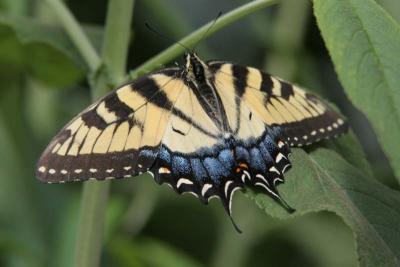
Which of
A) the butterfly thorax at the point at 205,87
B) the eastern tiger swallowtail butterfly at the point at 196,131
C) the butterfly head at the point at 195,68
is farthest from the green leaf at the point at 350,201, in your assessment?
the butterfly head at the point at 195,68

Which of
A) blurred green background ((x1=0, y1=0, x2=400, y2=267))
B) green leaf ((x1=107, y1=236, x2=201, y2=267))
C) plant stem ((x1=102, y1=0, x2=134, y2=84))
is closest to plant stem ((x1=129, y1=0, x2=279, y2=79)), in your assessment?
plant stem ((x1=102, y1=0, x2=134, y2=84))

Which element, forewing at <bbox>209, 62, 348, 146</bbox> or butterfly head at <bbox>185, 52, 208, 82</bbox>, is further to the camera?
butterfly head at <bbox>185, 52, 208, 82</bbox>

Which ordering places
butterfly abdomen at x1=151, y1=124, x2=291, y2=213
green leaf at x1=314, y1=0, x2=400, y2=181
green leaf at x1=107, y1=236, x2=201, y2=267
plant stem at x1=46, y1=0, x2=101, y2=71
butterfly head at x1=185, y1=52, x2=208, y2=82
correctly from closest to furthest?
green leaf at x1=314, y1=0, x2=400, y2=181 → butterfly abdomen at x1=151, y1=124, x2=291, y2=213 → plant stem at x1=46, y1=0, x2=101, y2=71 → butterfly head at x1=185, y1=52, x2=208, y2=82 → green leaf at x1=107, y1=236, x2=201, y2=267

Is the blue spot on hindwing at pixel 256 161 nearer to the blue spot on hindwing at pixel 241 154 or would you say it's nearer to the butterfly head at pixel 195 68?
the blue spot on hindwing at pixel 241 154

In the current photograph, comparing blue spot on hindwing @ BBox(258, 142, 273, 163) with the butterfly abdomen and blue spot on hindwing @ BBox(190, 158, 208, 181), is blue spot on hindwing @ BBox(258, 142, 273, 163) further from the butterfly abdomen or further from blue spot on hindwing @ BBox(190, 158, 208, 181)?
blue spot on hindwing @ BBox(190, 158, 208, 181)

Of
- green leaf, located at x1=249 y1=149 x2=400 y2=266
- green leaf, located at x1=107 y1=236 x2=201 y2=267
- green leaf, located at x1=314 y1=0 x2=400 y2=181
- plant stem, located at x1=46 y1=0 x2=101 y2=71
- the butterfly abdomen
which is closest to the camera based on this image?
green leaf, located at x1=314 y1=0 x2=400 y2=181

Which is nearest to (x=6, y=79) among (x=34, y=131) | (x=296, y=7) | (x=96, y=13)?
(x=34, y=131)

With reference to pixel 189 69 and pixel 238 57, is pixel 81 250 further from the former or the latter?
pixel 238 57

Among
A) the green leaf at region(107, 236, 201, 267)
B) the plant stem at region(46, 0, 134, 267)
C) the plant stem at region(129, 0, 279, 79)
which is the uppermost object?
the plant stem at region(129, 0, 279, 79)
